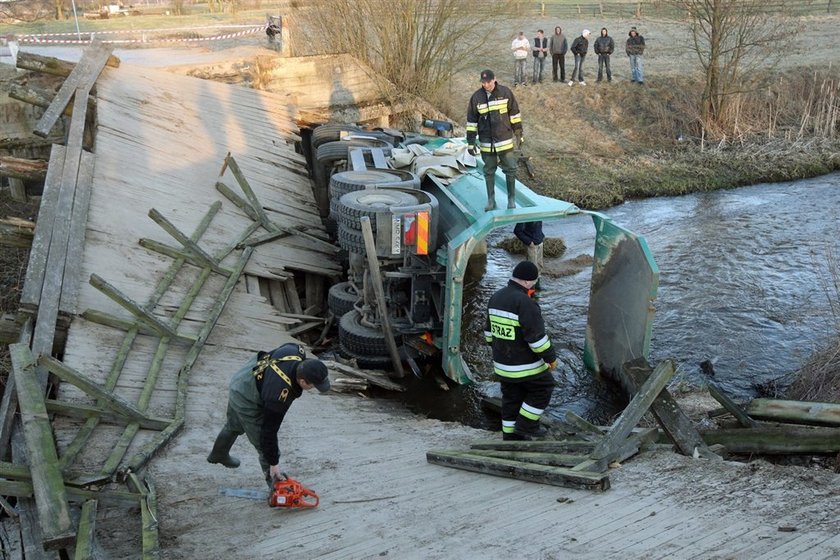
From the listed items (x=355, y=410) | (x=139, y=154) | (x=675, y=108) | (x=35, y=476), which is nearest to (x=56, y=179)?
(x=139, y=154)

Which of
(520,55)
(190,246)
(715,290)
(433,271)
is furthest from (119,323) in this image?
(520,55)

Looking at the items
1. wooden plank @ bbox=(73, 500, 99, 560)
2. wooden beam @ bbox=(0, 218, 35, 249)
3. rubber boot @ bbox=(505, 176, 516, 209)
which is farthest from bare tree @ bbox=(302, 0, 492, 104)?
wooden plank @ bbox=(73, 500, 99, 560)

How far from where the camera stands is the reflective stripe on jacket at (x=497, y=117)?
931cm

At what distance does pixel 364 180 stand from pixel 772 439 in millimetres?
6409

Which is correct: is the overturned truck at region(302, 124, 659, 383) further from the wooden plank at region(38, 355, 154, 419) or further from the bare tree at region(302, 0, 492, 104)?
the bare tree at region(302, 0, 492, 104)

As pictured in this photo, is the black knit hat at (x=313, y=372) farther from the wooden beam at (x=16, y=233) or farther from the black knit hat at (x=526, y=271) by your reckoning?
the wooden beam at (x=16, y=233)

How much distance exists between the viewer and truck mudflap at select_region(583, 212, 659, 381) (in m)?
8.64

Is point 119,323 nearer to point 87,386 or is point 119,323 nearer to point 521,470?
point 87,386

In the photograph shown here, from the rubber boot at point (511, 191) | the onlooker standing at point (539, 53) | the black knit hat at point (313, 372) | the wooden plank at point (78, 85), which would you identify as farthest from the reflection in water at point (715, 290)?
the onlooker standing at point (539, 53)

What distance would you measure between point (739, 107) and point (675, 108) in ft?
5.82

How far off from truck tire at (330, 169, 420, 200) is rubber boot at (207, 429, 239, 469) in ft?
17.4

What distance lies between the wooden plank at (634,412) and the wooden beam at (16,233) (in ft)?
19.8

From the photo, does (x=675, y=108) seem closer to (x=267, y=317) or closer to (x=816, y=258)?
(x=816, y=258)

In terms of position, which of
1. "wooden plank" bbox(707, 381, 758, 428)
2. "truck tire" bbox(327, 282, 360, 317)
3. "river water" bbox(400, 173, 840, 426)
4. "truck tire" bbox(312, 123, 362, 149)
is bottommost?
"river water" bbox(400, 173, 840, 426)
